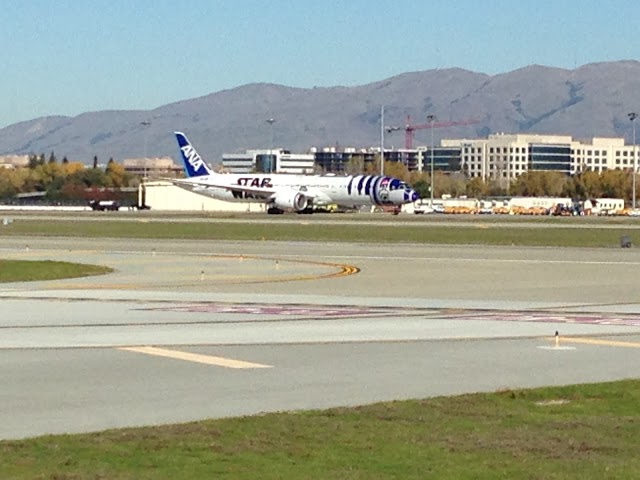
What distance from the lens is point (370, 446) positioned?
1502 cm

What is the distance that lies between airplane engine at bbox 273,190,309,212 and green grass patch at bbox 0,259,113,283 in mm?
93868

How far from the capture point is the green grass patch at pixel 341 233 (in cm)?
8450

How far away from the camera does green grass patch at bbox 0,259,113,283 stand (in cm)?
4672

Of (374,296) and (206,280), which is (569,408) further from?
(206,280)

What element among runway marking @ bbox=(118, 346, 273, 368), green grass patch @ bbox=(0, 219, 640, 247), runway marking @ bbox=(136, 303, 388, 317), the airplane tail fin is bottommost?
green grass patch @ bbox=(0, 219, 640, 247)

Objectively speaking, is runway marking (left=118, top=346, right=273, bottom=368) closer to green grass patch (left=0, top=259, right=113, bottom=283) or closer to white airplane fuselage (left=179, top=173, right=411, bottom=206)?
green grass patch (left=0, top=259, right=113, bottom=283)

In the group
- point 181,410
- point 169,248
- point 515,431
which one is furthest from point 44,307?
point 169,248

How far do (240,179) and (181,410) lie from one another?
13972cm

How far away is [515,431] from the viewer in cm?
1611

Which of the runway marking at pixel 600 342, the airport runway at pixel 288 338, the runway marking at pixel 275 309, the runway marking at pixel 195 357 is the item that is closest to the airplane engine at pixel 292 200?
the airport runway at pixel 288 338

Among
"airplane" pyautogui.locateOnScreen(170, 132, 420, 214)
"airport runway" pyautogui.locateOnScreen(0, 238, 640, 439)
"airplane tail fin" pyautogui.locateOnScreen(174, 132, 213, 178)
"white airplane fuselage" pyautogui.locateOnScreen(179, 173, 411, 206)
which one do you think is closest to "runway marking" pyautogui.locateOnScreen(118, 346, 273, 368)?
"airport runway" pyautogui.locateOnScreen(0, 238, 640, 439)

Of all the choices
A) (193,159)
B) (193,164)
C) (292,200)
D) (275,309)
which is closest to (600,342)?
(275,309)

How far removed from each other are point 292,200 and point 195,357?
12353 centimetres

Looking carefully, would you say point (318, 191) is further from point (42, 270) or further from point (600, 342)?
point (600, 342)
